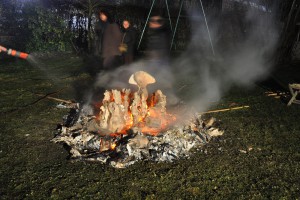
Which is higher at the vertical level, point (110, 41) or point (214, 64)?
point (110, 41)

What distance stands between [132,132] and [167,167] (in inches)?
41.0

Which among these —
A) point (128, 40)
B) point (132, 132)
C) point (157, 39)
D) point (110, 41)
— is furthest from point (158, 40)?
point (132, 132)

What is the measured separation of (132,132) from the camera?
5738mm

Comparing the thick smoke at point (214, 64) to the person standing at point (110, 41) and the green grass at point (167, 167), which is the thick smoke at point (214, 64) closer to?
Answer: the person standing at point (110, 41)

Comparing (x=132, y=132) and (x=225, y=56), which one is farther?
(x=225, y=56)

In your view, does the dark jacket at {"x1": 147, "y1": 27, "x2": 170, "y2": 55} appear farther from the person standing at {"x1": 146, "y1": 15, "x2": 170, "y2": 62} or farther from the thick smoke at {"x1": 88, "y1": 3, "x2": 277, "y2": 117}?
the thick smoke at {"x1": 88, "y1": 3, "x2": 277, "y2": 117}

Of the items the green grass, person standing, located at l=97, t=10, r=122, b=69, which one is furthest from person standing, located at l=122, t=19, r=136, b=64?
the green grass

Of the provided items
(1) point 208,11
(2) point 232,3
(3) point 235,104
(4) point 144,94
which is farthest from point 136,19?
(4) point 144,94

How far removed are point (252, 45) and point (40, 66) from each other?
12002 millimetres

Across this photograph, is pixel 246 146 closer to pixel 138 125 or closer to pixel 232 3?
pixel 138 125

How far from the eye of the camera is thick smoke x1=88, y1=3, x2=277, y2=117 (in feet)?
32.4

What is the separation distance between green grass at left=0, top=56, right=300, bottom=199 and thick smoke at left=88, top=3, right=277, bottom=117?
2.02 m

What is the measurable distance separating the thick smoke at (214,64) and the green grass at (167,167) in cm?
202

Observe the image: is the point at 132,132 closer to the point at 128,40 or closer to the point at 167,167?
the point at 167,167
